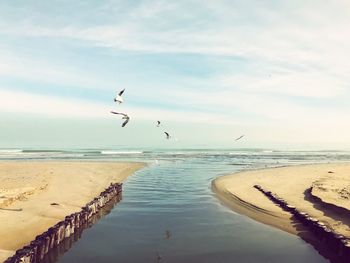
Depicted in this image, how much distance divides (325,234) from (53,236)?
12.4 m

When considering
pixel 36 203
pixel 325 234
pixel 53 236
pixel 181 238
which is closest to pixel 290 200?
pixel 325 234

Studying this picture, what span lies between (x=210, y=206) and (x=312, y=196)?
754cm

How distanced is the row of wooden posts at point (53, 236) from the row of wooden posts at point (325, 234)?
1219 cm

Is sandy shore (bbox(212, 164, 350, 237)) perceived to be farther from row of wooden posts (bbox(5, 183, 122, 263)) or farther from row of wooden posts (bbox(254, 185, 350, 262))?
Result: row of wooden posts (bbox(5, 183, 122, 263))

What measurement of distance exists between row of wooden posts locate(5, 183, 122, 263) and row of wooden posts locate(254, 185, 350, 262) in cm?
1219

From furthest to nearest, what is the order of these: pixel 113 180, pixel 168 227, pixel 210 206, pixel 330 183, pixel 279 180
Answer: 1. pixel 113 180
2. pixel 279 180
3. pixel 330 183
4. pixel 210 206
5. pixel 168 227

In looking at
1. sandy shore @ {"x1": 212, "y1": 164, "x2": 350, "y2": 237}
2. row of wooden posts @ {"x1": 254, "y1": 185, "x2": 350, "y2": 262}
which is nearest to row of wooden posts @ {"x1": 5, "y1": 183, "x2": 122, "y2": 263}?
sandy shore @ {"x1": 212, "y1": 164, "x2": 350, "y2": 237}

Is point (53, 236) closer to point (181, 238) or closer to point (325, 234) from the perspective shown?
point (181, 238)

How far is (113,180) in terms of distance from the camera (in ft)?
141

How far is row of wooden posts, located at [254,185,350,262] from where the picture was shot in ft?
49.7

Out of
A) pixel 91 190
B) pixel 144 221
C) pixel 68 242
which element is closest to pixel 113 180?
pixel 91 190

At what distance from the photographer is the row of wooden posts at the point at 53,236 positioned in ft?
46.3

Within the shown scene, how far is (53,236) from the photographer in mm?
17281

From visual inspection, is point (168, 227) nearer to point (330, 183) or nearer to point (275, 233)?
point (275, 233)
